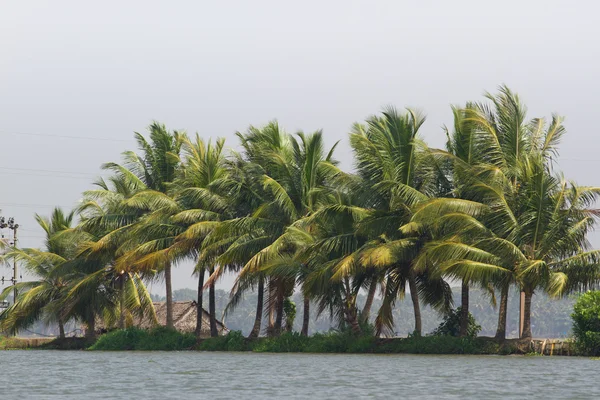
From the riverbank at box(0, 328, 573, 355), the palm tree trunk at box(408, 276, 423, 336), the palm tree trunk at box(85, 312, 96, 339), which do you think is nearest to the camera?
the riverbank at box(0, 328, 573, 355)

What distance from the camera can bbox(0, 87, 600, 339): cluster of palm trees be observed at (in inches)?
1296

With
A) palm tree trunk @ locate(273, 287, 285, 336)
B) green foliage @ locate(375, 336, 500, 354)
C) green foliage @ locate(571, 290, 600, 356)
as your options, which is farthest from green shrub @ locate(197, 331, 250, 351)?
green foliage @ locate(571, 290, 600, 356)

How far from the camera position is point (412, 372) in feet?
83.3

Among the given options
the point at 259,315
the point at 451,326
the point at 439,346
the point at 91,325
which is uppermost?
the point at 259,315

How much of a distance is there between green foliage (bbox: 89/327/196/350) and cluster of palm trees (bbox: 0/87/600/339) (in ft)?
5.05

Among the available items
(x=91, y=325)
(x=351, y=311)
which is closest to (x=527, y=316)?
(x=351, y=311)

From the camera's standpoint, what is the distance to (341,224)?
3691 centimetres

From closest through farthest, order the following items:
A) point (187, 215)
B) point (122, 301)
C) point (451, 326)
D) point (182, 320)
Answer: point (451, 326), point (187, 215), point (122, 301), point (182, 320)

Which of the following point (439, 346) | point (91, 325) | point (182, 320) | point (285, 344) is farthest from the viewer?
point (182, 320)

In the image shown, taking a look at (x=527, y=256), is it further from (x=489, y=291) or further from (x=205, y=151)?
(x=205, y=151)

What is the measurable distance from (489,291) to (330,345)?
5811 millimetres

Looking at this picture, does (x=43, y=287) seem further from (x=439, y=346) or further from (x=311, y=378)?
(x=311, y=378)

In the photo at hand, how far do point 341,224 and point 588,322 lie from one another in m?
8.89

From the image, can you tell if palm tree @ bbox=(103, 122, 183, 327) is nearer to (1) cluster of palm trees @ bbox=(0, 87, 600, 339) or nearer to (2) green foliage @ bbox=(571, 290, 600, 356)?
(1) cluster of palm trees @ bbox=(0, 87, 600, 339)
